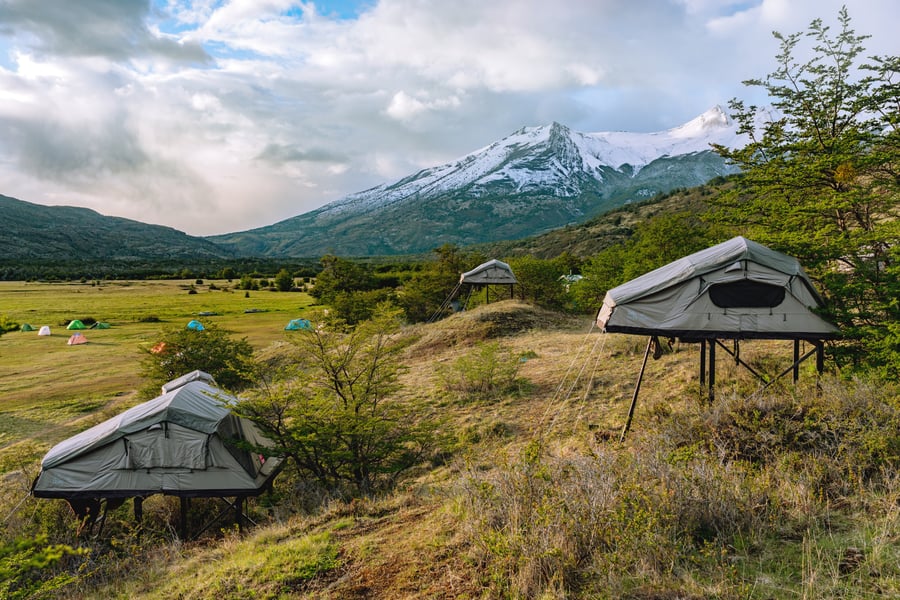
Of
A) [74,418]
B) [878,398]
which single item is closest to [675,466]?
[878,398]

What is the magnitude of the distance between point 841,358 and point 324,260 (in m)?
29.1

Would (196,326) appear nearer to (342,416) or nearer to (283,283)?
(342,416)

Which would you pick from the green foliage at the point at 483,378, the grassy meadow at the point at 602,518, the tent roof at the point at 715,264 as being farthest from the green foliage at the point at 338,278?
the tent roof at the point at 715,264

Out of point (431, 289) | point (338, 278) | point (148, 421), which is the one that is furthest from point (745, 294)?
point (338, 278)

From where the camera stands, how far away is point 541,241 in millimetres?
98000

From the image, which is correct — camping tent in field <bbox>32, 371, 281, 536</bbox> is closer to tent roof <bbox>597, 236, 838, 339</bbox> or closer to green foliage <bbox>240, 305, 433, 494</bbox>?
green foliage <bbox>240, 305, 433, 494</bbox>

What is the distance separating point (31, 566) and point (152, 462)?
3.47 meters

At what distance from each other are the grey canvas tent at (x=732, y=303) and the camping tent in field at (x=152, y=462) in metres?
7.65

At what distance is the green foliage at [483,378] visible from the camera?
44.0ft

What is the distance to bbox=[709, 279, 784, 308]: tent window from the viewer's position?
309 inches

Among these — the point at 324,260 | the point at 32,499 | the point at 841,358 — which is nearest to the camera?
the point at 841,358

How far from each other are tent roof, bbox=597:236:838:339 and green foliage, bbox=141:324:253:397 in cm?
1540

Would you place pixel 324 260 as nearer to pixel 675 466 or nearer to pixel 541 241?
pixel 675 466

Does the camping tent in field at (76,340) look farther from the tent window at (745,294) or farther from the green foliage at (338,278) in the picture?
the tent window at (745,294)
